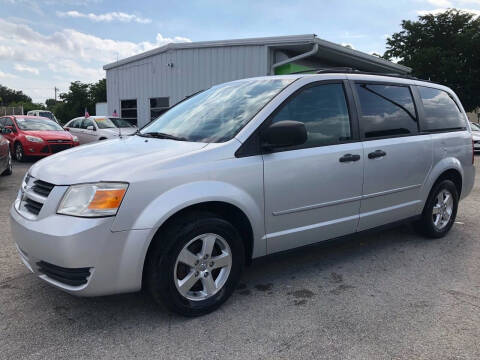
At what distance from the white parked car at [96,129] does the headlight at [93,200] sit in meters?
11.2

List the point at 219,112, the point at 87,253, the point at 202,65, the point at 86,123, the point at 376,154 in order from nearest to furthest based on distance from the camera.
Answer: the point at 87,253
the point at 219,112
the point at 376,154
the point at 86,123
the point at 202,65

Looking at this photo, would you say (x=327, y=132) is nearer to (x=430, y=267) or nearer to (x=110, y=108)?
(x=430, y=267)

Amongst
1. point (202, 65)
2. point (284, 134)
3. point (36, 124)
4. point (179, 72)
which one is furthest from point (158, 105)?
point (284, 134)

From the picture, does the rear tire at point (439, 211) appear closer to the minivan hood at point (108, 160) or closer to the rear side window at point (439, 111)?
the rear side window at point (439, 111)

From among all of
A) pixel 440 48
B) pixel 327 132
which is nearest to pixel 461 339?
pixel 327 132

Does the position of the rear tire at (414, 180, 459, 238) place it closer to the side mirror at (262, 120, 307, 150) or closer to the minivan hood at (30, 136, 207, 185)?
the side mirror at (262, 120, 307, 150)

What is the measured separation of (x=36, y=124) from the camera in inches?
486

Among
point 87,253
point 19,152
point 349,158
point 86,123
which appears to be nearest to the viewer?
point 87,253

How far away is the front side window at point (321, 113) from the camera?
331 cm

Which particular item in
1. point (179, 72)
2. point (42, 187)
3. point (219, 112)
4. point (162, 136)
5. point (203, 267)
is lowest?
point (203, 267)

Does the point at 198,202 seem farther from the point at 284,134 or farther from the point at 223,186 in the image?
the point at 284,134

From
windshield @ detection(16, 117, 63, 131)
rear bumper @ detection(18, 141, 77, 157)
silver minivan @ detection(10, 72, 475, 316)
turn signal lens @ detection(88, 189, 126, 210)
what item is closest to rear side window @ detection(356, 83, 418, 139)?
silver minivan @ detection(10, 72, 475, 316)

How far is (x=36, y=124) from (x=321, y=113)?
1131 cm

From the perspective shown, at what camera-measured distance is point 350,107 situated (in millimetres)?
3652
